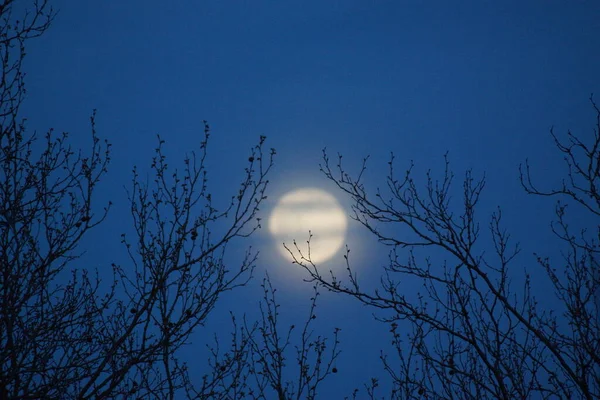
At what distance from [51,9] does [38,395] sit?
404 cm

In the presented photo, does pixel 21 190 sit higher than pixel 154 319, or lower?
higher

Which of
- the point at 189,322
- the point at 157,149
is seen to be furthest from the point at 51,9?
the point at 189,322

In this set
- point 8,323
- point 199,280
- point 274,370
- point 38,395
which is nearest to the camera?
point 8,323

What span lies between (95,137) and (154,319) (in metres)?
2.09

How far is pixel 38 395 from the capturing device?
176 inches

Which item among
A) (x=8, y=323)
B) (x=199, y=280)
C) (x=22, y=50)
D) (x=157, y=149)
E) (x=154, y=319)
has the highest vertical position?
(x=22, y=50)

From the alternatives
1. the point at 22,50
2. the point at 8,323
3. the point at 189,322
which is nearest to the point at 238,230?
the point at 189,322

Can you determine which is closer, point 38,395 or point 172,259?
point 38,395

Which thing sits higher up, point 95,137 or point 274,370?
point 95,137

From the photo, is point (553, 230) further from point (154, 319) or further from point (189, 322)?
point (154, 319)

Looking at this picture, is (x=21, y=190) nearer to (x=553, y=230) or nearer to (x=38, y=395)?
(x=38, y=395)

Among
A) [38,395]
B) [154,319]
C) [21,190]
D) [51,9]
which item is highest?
[51,9]

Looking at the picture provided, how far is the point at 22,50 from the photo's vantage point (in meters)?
4.71

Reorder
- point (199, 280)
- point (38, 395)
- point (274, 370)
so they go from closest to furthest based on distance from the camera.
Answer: point (38, 395), point (199, 280), point (274, 370)
